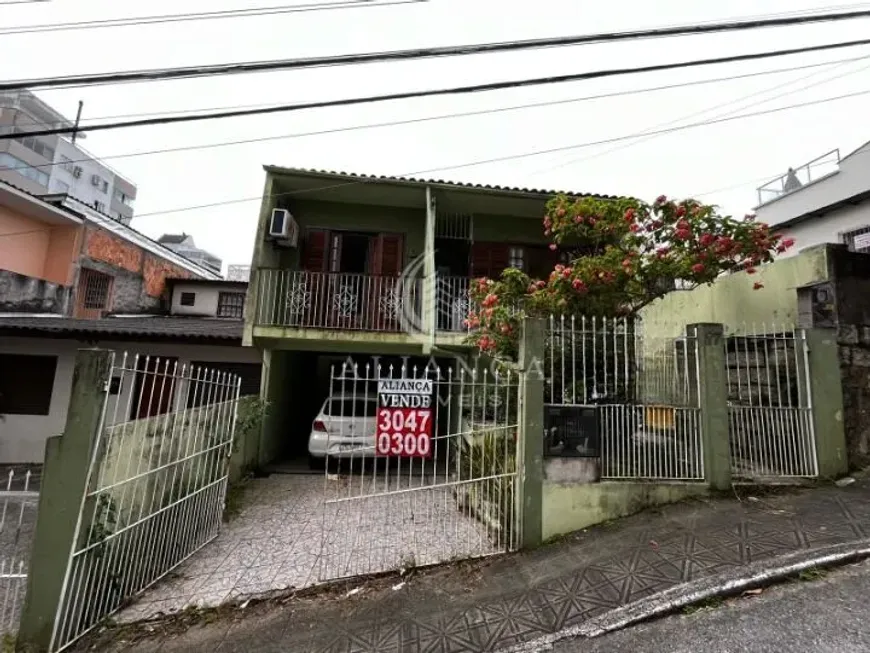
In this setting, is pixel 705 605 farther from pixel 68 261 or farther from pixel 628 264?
pixel 68 261

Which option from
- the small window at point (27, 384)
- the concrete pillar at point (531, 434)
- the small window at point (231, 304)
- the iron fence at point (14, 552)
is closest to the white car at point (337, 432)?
the concrete pillar at point (531, 434)

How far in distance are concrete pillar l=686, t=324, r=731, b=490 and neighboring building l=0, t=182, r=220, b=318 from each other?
50.0ft

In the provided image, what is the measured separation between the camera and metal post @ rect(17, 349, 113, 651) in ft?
9.82

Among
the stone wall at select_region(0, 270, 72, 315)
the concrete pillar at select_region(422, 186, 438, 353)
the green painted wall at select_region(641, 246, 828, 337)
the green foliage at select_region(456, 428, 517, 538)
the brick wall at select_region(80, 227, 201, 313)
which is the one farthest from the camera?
the brick wall at select_region(80, 227, 201, 313)

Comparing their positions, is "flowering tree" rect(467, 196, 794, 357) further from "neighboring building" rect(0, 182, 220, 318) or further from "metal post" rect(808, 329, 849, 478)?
"neighboring building" rect(0, 182, 220, 318)

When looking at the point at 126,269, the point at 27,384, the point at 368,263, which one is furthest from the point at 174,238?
the point at 368,263

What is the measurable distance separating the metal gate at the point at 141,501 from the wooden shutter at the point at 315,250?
A: 14.6 feet

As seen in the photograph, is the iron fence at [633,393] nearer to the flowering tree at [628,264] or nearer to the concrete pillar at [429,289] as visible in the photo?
the flowering tree at [628,264]

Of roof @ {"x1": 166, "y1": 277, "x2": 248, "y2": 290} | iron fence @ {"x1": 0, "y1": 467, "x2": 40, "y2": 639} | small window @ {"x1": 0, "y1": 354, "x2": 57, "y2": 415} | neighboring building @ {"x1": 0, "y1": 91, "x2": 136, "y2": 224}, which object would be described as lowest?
iron fence @ {"x1": 0, "y1": 467, "x2": 40, "y2": 639}

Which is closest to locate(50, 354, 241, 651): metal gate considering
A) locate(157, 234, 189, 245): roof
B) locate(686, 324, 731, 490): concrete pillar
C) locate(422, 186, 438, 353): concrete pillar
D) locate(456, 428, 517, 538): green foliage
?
locate(456, 428, 517, 538): green foliage

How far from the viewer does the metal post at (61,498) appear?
118 inches

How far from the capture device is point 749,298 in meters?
6.67

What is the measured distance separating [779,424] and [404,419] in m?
4.23

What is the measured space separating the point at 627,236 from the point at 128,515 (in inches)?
259
